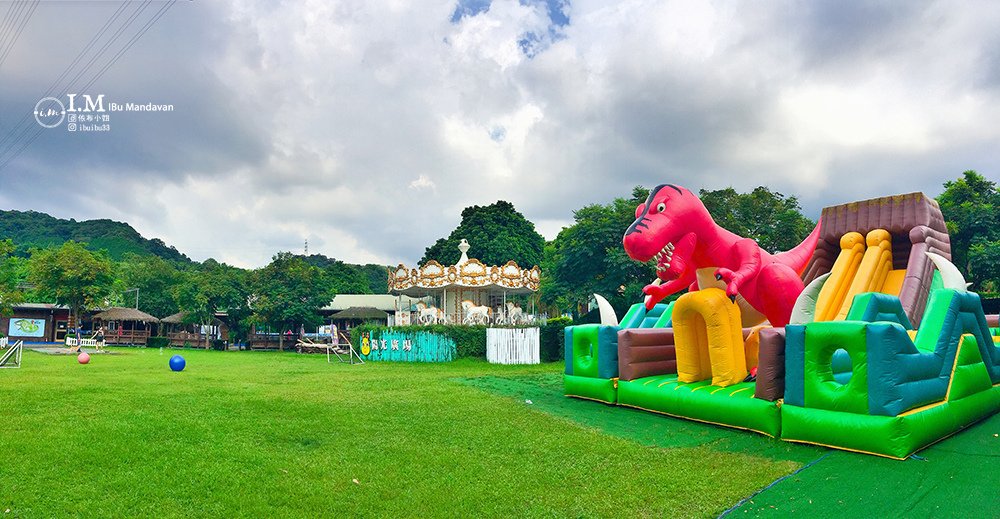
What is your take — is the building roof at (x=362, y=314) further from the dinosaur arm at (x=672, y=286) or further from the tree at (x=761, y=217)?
the dinosaur arm at (x=672, y=286)

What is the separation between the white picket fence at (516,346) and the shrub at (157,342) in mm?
28500

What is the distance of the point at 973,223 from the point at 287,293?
32553 millimetres

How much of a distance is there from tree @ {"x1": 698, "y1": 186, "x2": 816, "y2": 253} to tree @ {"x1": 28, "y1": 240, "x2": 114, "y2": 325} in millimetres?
32928

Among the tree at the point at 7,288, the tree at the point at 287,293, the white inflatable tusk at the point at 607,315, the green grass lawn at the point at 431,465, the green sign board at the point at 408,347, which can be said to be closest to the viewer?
the green grass lawn at the point at 431,465

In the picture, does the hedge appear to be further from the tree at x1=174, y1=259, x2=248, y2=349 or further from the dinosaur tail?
the tree at x1=174, y1=259, x2=248, y2=349

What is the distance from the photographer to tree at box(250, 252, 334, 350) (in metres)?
33.7

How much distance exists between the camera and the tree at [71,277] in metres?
32.8

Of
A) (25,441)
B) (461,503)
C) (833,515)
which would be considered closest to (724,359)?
(833,515)

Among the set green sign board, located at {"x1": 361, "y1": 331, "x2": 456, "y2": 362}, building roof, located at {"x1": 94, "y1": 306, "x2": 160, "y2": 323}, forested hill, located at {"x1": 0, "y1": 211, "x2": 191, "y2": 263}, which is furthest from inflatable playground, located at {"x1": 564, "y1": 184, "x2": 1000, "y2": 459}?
forested hill, located at {"x1": 0, "y1": 211, "x2": 191, "y2": 263}

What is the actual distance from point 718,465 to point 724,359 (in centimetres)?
258

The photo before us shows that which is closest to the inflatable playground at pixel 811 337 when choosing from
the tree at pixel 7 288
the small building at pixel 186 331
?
the tree at pixel 7 288

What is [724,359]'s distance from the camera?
8086 mm

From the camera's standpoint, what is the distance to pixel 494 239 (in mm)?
47344

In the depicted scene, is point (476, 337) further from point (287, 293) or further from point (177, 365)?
point (287, 293)
